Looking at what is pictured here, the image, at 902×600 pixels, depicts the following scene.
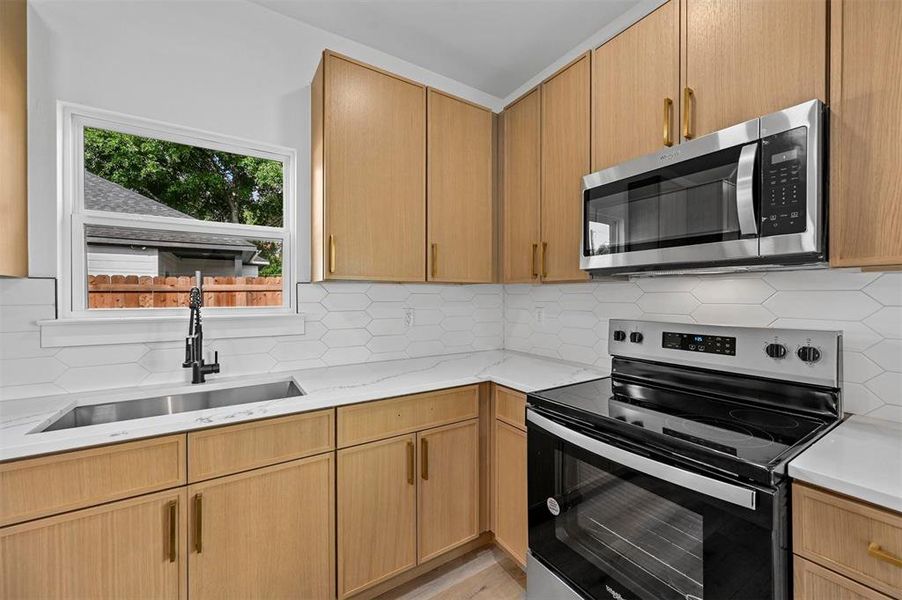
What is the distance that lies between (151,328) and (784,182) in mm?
2344

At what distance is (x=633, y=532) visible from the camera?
119cm

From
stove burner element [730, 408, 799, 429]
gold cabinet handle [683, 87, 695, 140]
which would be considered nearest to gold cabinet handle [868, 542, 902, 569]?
stove burner element [730, 408, 799, 429]

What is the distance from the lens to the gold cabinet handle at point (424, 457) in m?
1.73

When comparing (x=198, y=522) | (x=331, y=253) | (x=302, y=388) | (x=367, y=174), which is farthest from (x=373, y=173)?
(x=198, y=522)

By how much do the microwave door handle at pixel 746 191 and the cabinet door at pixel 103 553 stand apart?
1.91 meters

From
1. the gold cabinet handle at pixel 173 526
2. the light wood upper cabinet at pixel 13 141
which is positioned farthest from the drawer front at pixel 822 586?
the light wood upper cabinet at pixel 13 141

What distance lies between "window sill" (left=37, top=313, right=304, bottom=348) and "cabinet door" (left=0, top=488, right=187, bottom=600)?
2.43 ft

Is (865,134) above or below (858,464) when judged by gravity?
above

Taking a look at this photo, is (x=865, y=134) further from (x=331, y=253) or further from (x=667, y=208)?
(x=331, y=253)

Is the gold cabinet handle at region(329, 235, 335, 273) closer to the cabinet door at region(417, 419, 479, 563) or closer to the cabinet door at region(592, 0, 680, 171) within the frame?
the cabinet door at region(417, 419, 479, 563)

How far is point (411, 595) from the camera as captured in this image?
1.71 meters

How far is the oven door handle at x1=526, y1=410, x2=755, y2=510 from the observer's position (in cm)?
92

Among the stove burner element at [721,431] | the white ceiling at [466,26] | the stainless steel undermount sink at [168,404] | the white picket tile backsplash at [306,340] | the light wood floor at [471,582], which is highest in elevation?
the white ceiling at [466,26]

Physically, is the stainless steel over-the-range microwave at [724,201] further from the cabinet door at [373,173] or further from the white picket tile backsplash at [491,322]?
the cabinet door at [373,173]
